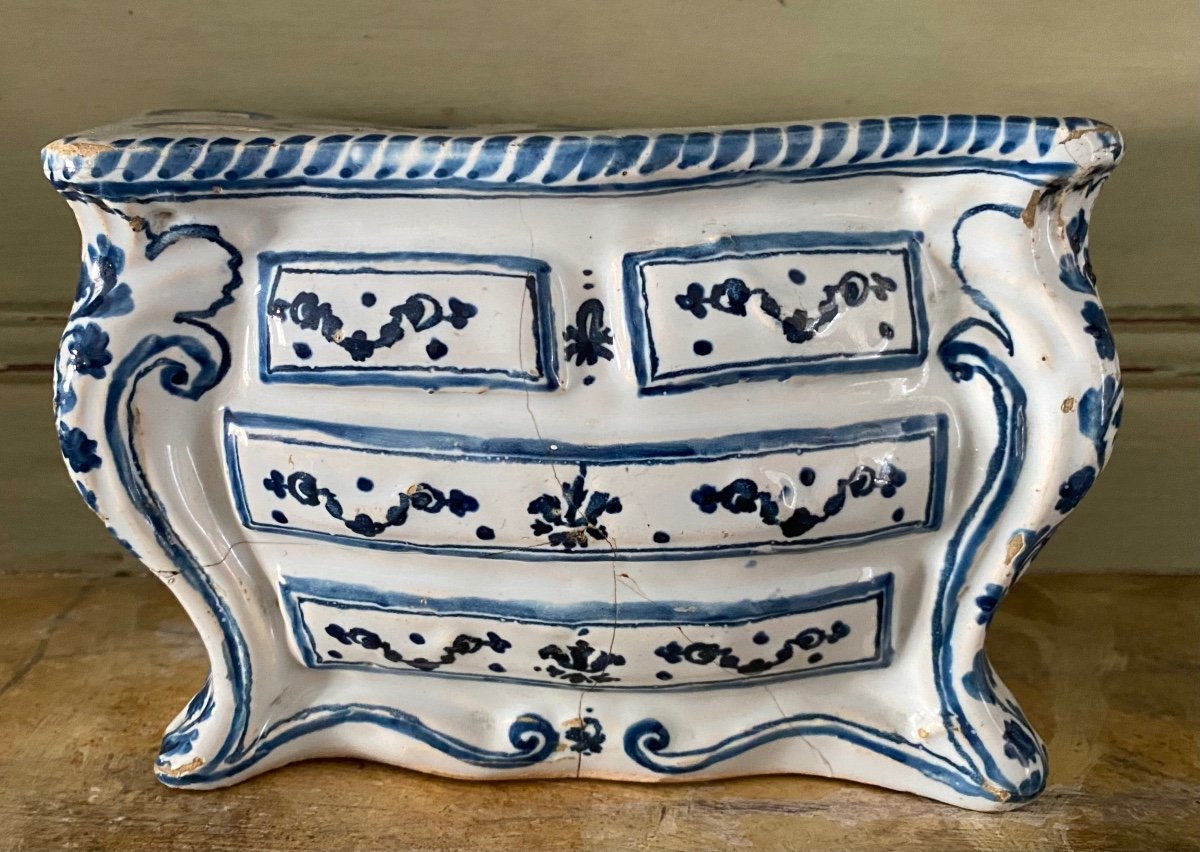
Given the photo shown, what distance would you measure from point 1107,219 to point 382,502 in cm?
73

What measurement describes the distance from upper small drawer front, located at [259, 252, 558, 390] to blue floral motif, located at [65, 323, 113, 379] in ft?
0.37

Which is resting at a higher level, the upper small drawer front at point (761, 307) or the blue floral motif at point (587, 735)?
the upper small drawer front at point (761, 307)

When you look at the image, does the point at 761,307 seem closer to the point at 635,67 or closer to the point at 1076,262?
the point at 1076,262

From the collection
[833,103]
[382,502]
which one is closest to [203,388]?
[382,502]

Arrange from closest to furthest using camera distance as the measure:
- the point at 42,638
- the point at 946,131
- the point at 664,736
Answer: the point at 946,131
the point at 664,736
the point at 42,638

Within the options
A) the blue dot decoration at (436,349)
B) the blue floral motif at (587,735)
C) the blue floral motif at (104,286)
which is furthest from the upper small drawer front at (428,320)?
the blue floral motif at (587,735)

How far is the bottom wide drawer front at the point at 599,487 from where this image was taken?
0.69 m

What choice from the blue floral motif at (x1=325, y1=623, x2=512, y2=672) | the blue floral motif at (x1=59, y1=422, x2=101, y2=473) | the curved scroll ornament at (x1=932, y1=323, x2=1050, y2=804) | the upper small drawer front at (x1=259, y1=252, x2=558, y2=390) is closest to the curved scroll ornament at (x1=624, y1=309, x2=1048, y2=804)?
the curved scroll ornament at (x1=932, y1=323, x2=1050, y2=804)

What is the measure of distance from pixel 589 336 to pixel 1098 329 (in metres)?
0.30

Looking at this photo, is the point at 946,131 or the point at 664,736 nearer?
the point at 946,131

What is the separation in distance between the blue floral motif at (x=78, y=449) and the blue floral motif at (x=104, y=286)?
0.23 feet

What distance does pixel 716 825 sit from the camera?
2.48 ft

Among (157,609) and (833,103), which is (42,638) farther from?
(833,103)

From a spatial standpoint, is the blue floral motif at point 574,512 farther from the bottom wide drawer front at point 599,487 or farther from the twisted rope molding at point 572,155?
the twisted rope molding at point 572,155
